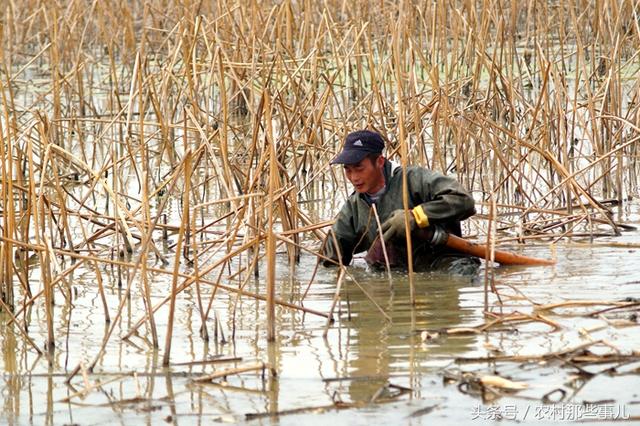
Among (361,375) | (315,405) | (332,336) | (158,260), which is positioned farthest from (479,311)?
(158,260)

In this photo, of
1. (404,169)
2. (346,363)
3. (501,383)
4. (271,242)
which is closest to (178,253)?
(271,242)

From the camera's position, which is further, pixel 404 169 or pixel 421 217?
pixel 421 217

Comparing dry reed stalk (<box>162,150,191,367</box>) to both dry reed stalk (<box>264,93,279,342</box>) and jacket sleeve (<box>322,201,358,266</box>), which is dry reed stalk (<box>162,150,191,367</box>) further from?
jacket sleeve (<box>322,201,358,266</box>)

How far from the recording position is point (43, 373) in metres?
5.00

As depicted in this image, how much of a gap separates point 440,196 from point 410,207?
0.25 m

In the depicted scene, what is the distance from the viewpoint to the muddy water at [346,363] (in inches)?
167

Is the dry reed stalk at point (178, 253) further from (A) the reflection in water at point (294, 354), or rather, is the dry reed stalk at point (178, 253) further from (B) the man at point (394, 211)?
(B) the man at point (394, 211)

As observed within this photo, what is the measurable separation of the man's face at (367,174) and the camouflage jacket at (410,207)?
0.06 meters

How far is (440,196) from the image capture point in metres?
6.64

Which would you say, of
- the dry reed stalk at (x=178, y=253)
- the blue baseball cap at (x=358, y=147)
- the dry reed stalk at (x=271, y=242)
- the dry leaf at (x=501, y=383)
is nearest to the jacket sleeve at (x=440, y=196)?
the blue baseball cap at (x=358, y=147)

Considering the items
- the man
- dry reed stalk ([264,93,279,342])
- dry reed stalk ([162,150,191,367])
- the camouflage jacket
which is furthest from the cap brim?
dry reed stalk ([162,150,191,367])

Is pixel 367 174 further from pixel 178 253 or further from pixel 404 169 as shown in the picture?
pixel 178 253

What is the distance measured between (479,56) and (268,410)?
4.46m

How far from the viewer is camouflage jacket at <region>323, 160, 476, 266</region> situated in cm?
661
